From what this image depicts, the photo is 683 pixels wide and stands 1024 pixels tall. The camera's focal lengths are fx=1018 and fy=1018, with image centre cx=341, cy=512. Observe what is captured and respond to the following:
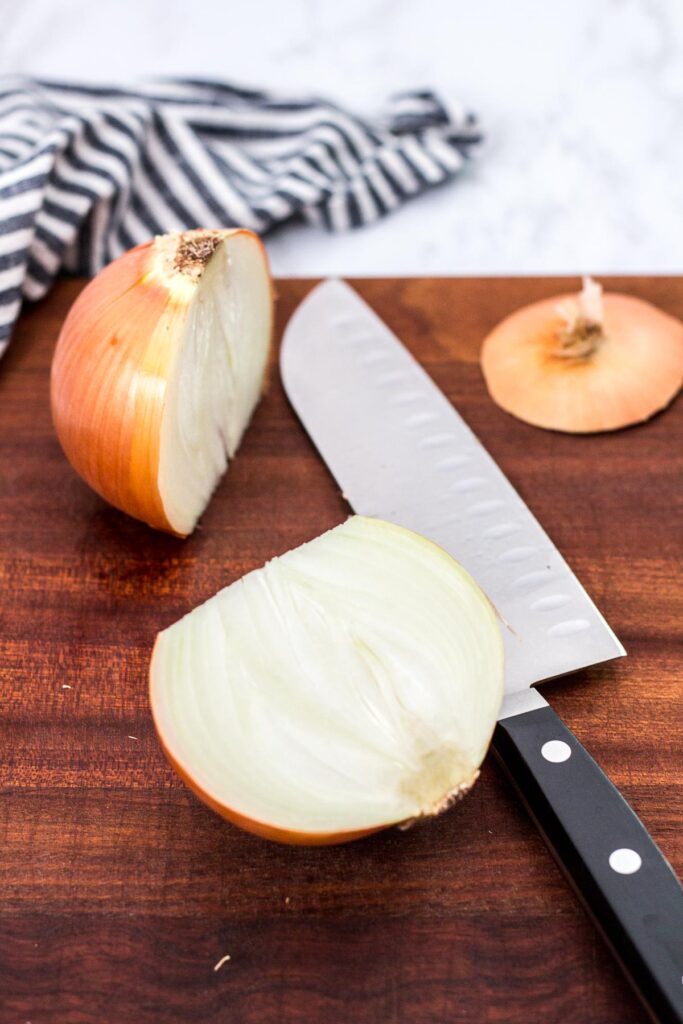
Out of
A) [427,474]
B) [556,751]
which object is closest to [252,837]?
[556,751]

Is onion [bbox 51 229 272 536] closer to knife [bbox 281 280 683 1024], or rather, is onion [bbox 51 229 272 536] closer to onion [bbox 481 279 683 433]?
knife [bbox 281 280 683 1024]

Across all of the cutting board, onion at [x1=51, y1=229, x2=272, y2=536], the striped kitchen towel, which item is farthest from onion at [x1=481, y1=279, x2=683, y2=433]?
the striped kitchen towel

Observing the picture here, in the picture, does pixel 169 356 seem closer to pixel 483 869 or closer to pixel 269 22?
pixel 483 869

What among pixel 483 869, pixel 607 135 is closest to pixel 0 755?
pixel 483 869

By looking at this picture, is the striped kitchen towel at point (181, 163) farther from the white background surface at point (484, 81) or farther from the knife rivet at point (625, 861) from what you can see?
the knife rivet at point (625, 861)

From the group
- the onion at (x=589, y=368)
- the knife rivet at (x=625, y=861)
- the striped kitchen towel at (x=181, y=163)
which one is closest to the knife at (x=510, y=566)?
the knife rivet at (x=625, y=861)

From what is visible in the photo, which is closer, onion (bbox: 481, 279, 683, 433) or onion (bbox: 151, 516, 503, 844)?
onion (bbox: 151, 516, 503, 844)

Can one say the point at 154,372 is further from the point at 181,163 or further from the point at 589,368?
the point at 181,163
